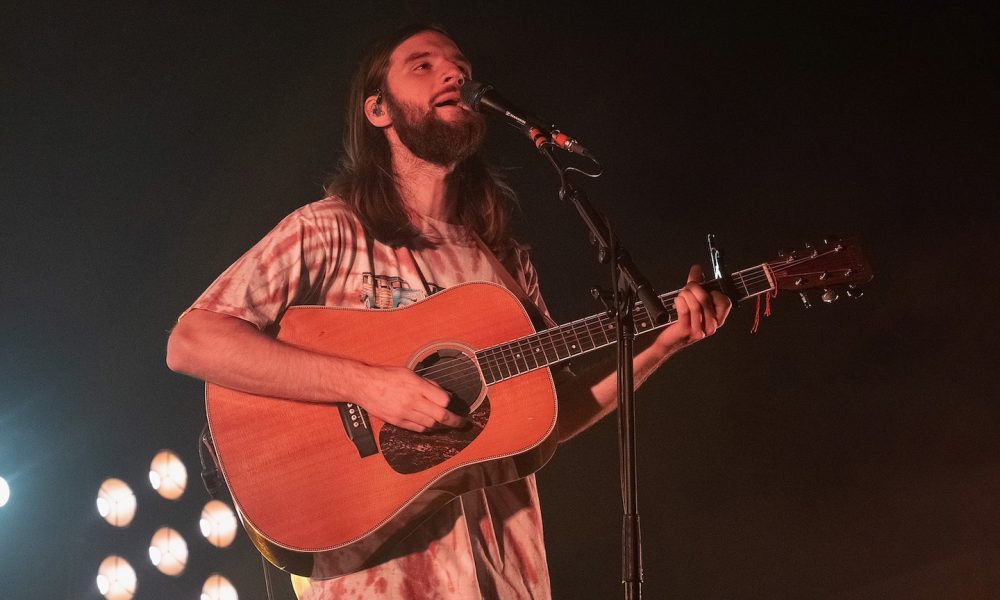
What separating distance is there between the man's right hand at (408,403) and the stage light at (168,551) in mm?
1367

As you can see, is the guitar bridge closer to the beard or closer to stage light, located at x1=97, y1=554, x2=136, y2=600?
the beard

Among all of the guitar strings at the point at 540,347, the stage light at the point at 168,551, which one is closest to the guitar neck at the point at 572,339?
the guitar strings at the point at 540,347

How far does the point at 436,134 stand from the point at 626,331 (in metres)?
1.17

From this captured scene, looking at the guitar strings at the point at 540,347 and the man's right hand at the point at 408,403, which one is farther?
the guitar strings at the point at 540,347

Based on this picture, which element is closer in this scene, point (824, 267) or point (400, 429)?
point (400, 429)

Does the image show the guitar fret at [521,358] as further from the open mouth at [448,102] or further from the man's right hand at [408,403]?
the open mouth at [448,102]

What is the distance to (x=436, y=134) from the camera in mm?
2609

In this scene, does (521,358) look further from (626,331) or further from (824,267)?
(824,267)

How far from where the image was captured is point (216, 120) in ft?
9.46

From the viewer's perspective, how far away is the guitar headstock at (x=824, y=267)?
2156 mm

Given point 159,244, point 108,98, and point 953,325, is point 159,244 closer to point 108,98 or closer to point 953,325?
point 108,98

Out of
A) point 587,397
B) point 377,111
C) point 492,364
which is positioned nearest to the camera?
point 492,364

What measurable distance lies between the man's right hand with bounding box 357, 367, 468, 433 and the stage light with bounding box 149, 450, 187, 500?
46.6 inches

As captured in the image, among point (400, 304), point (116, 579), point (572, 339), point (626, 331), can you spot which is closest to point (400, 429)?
point (400, 304)
